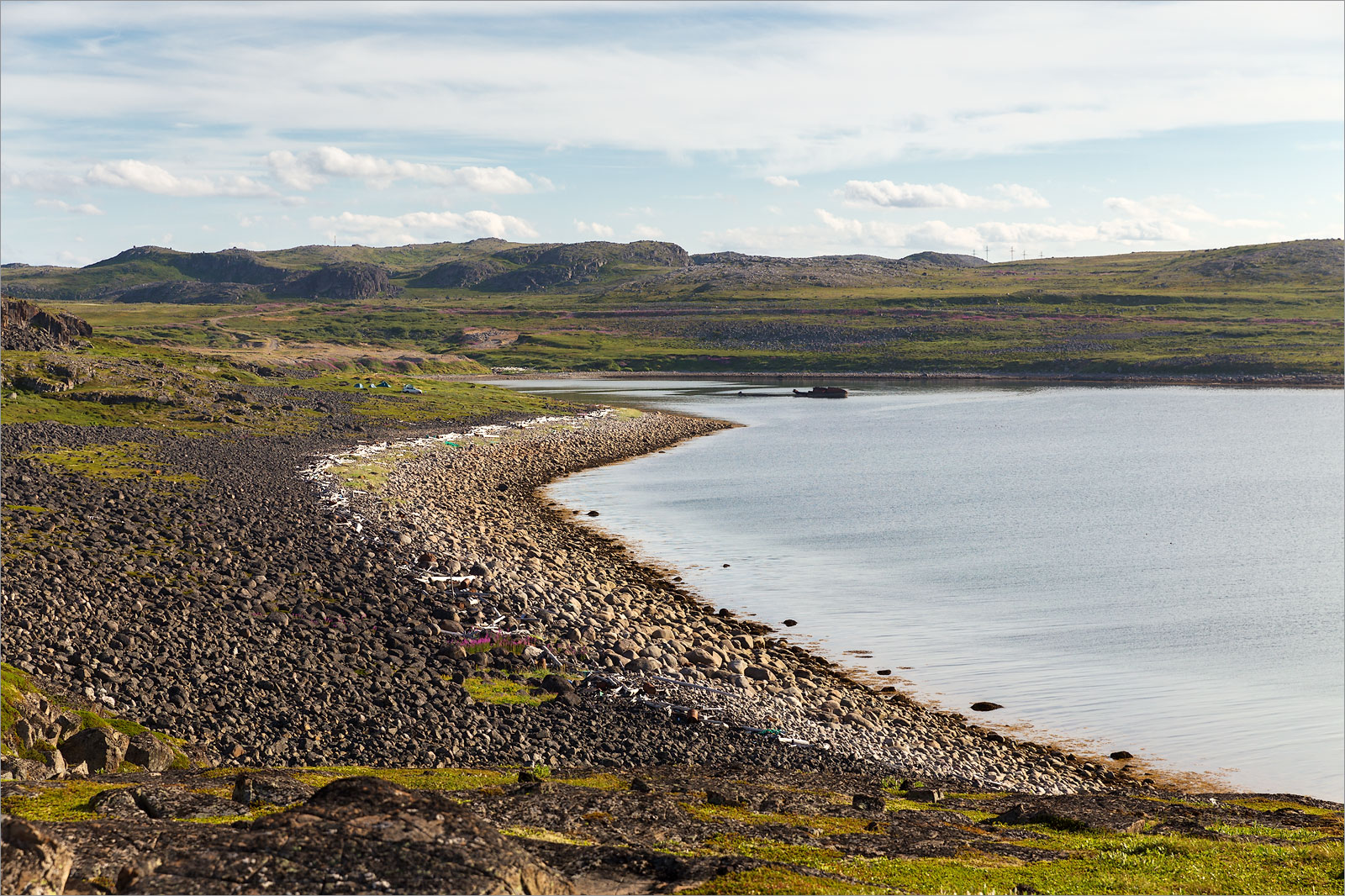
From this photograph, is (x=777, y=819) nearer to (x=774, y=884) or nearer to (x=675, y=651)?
(x=774, y=884)

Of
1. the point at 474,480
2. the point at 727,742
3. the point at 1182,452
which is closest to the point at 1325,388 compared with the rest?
the point at 1182,452

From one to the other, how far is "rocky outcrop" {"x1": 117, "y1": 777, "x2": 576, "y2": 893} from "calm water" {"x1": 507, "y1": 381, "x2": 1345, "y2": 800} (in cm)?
2228

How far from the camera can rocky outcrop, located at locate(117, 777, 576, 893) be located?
37.7ft

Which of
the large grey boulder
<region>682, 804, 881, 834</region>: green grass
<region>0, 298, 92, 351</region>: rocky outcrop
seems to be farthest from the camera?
<region>0, 298, 92, 351</region>: rocky outcrop

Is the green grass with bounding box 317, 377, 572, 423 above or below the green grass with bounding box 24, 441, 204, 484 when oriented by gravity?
above

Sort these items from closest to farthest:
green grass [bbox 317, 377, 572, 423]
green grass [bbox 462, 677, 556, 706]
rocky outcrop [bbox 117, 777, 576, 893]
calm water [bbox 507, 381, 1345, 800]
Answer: rocky outcrop [bbox 117, 777, 576, 893], green grass [bbox 462, 677, 556, 706], calm water [bbox 507, 381, 1345, 800], green grass [bbox 317, 377, 572, 423]

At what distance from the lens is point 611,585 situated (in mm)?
43219

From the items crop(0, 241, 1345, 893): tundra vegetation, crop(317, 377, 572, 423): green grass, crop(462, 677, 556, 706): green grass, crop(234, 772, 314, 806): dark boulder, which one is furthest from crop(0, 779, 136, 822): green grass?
crop(317, 377, 572, 423): green grass

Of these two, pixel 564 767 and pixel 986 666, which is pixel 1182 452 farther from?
pixel 564 767

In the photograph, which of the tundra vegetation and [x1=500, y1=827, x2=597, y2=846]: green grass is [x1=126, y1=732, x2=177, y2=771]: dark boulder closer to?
the tundra vegetation

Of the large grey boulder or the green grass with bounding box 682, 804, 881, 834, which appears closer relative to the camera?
the green grass with bounding box 682, 804, 881, 834

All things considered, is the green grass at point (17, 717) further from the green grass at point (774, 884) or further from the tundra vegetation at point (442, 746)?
the green grass at point (774, 884)

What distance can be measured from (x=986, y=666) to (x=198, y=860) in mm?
28546

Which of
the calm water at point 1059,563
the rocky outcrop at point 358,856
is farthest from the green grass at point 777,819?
the calm water at point 1059,563
